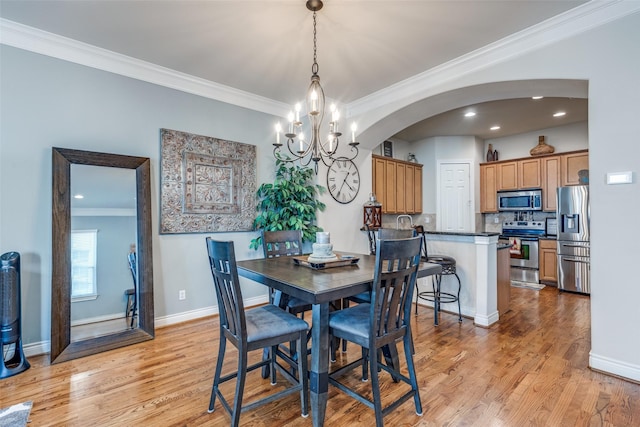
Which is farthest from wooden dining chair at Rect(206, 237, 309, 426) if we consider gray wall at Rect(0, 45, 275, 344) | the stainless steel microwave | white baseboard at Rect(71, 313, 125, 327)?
the stainless steel microwave

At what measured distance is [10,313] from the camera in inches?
89.2

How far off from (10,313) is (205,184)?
6.26 feet

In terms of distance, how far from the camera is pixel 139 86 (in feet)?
10.1

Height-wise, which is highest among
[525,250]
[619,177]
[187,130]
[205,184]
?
[187,130]

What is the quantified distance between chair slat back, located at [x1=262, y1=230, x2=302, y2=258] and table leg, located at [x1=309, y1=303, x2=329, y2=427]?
3.92ft

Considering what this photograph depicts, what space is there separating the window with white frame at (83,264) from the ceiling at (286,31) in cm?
177

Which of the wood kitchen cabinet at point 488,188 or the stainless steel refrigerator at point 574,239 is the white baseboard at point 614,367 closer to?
the stainless steel refrigerator at point 574,239

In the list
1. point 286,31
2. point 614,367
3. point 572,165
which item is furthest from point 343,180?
point 572,165

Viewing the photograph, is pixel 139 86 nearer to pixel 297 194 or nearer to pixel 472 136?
pixel 297 194

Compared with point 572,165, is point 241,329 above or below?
below

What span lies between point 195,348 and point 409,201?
4.43 m

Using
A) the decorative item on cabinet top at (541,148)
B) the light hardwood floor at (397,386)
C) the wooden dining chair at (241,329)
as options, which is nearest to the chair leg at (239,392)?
the wooden dining chair at (241,329)

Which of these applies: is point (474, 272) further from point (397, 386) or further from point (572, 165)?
point (572, 165)

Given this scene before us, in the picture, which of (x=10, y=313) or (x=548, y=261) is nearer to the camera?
(x=10, y=313)
